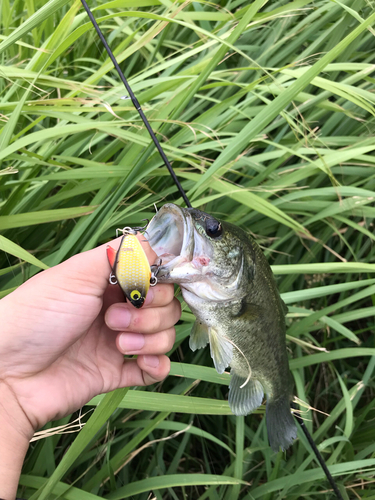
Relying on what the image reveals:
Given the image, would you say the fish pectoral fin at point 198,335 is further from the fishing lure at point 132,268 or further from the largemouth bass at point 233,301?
the fishing lure at point 132,268

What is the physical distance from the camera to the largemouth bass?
1.02m

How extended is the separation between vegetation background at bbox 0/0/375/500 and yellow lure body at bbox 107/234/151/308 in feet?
1.35

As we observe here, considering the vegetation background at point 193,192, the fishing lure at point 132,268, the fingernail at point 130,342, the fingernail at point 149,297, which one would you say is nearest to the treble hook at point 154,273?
the fishing lure at point 132,268

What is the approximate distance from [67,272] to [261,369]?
2.42 feet

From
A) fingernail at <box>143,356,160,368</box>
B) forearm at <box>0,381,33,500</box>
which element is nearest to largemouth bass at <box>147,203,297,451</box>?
fingernail at <box>143,356,160,368</box>

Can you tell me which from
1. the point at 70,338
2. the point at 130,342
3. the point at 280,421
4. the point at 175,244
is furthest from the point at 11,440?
the point at 280,421

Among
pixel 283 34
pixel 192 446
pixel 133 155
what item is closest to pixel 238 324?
pixel 133 155

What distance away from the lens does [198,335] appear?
121 centimetres

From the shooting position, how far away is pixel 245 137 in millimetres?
1331

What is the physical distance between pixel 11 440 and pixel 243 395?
704 millimetres

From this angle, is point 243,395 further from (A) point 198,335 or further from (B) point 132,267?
(B) point 132,267

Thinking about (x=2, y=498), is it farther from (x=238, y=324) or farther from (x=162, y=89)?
(x=162, y=89)

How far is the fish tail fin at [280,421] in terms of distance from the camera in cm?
141

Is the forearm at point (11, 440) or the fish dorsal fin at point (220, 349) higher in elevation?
the fish dorsal fin at point (220, 349)
